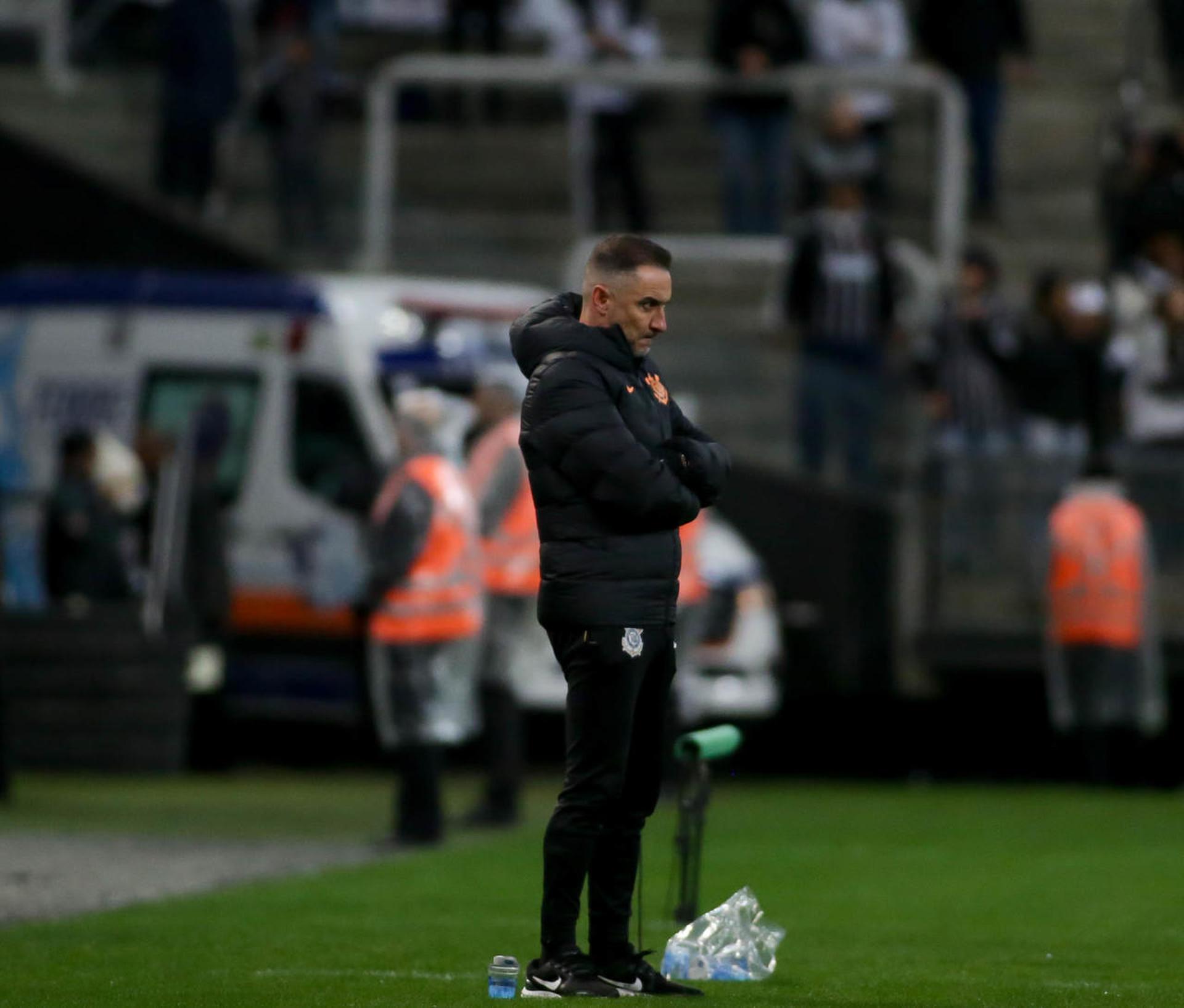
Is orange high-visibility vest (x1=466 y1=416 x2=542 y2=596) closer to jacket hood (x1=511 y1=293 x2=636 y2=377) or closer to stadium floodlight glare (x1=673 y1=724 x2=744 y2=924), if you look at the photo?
stadium floodlight glare (x1=673 y1=724 x2=744 y2=924)

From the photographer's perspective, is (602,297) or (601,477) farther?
(602,297)

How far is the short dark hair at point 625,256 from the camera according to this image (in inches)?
337

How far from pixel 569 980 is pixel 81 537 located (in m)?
11.1

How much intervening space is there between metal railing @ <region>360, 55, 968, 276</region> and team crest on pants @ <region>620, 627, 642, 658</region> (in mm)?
12946

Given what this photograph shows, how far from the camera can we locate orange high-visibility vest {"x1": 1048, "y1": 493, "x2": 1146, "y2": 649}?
18.6m

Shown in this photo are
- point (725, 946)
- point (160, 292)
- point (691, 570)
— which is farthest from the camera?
point (160, 292)

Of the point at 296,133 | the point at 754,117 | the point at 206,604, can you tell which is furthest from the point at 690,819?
the point at 296,133

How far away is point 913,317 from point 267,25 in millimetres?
6208

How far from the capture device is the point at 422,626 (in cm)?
1448

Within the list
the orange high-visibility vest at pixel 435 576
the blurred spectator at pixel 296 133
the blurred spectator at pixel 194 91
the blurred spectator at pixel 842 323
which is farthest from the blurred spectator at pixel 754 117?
the orange high-visibility vest at pixel 435 576

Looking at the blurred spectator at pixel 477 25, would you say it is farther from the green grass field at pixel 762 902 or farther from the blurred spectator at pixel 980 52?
the green grass field at pixel 762 902

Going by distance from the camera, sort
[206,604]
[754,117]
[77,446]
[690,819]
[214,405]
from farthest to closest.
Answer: [754,117] < [214,405] < [77,446] < [206,604] < [690,819]

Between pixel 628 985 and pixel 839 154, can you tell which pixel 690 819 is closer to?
pixel 628 985

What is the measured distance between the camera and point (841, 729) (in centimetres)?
2041
